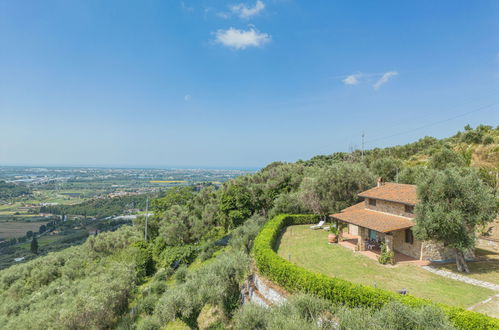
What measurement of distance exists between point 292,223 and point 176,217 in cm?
2386

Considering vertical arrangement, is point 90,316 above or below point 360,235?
below

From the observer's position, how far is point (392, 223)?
1891cm

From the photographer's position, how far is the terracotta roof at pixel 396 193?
1950 centimetres

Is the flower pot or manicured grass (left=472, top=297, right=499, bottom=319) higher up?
manicured grass (left=472, top=297, right=499, bottom=319)

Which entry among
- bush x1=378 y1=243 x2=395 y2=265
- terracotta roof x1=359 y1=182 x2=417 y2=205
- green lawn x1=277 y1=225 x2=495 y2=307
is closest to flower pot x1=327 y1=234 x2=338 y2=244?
green lawn x1=277 y1=225 x2=495 y2=307

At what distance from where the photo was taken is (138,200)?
451 feet

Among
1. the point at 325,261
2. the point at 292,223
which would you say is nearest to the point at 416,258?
the point at 325,261

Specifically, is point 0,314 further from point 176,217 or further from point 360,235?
point 360,235

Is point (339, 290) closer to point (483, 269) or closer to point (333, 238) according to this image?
point (483, 269)

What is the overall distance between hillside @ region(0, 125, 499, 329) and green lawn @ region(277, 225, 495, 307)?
4085 mm

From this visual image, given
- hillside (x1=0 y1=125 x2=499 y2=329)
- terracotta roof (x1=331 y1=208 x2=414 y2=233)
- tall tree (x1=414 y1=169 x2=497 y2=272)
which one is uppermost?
tall tree (x1=414 y1=169 x2=497 y2=272)

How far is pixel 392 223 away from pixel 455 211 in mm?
5039

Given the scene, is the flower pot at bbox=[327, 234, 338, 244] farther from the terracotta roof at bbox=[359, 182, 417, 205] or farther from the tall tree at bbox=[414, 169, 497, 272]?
the tall tree at bbox=[414, 169, 497, 272]

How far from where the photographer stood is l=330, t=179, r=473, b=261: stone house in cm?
1730
